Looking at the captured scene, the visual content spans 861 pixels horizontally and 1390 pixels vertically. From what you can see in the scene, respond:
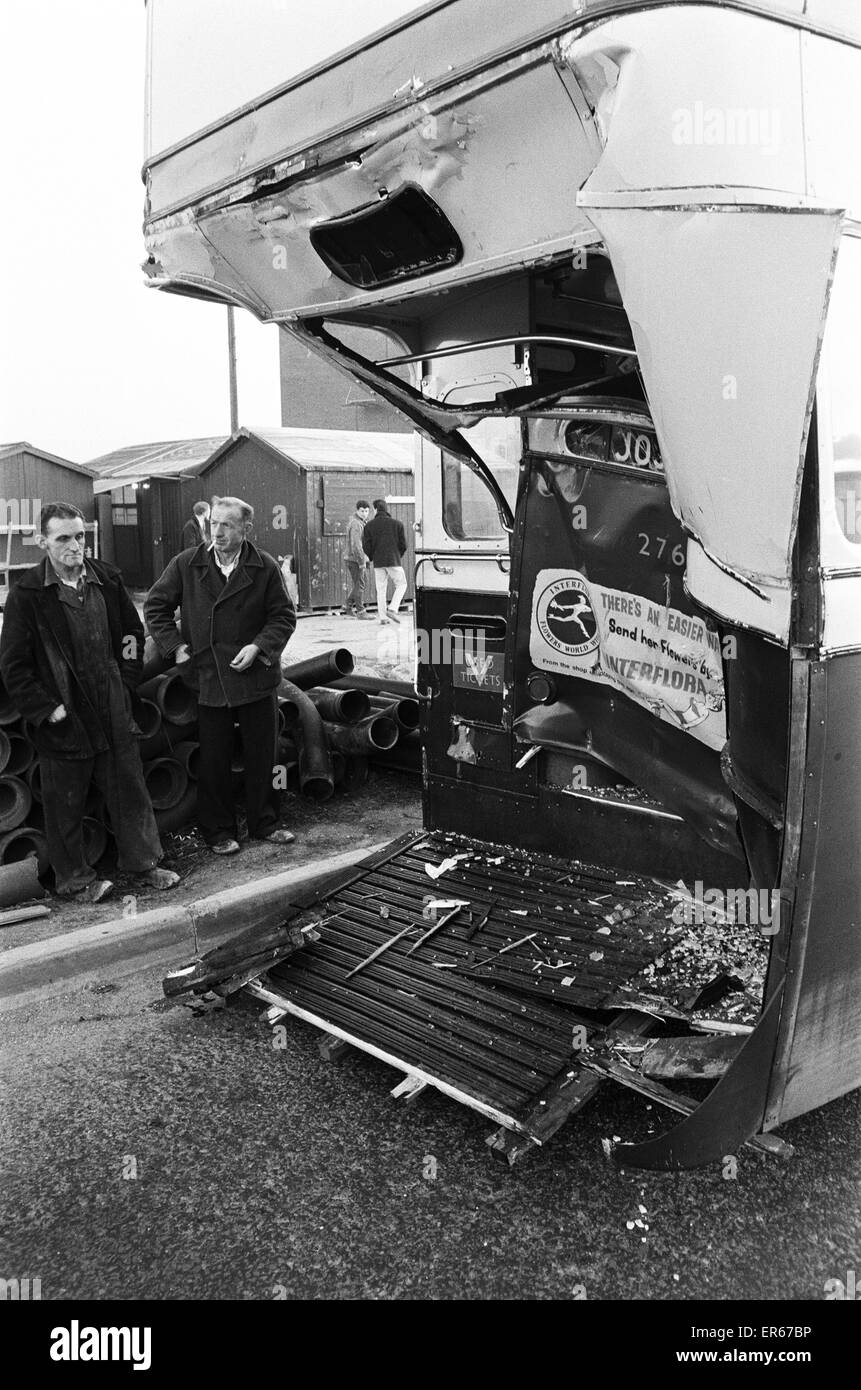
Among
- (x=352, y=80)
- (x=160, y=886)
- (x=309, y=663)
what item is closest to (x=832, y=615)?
(x=352, y=80)

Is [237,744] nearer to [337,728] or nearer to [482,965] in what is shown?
[337,728]

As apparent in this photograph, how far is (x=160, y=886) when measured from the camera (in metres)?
5.55

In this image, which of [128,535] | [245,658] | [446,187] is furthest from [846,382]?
[128,535]

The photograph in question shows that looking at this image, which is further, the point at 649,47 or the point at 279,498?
the point at 279,498

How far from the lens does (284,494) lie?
19125 millimetres

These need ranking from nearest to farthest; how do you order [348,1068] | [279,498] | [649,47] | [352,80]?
[649,47] < [352,80] < [348,1068] < [279,498]

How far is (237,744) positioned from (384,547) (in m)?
9.77

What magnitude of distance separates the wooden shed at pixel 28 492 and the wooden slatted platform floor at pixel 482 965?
671 inches

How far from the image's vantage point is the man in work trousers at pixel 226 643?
602 centimetres

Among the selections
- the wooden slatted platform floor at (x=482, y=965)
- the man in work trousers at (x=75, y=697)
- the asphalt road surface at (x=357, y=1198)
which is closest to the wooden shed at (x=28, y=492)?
the man in work trousers at (x=75, y=697)

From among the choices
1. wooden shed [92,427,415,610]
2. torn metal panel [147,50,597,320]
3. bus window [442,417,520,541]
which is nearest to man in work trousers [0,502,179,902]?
bus window [442,417,520,541]

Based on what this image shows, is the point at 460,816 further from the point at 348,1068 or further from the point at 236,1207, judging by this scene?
the point at 236,1207

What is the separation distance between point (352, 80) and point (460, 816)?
11.1ft

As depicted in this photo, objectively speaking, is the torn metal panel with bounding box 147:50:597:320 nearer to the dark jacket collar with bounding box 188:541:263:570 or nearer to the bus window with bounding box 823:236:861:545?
the bus window with bounding box 823:236:861:545
